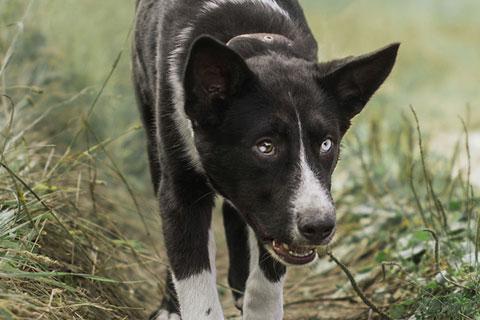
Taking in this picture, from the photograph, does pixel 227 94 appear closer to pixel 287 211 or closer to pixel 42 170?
pixel 287 211

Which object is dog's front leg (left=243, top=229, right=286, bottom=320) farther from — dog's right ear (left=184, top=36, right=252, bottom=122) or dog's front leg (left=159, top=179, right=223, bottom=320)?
dog's right ear (left=184, top=36, right=252, bottom=122)

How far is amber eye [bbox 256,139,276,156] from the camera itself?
375 cm

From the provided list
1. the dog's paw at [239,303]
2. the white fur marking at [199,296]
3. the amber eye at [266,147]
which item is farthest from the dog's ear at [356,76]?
the dog's paw at [239,303]

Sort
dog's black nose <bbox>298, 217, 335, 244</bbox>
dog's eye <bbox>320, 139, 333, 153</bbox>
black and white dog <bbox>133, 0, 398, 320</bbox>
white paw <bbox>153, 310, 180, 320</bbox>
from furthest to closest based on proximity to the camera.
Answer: white paw <bbox>153, 310, 180, 320</bbox>, dog's eye <bbox>320, 139, 333, 153</bbox>, black and white dog <bbox>133, 0, 398, 320</bbox>, dog's black nose <bbox>298, 217, 335, 244</bbox>

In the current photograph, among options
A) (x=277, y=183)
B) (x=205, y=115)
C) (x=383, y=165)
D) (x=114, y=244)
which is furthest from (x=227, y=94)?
(x=383, y=165)

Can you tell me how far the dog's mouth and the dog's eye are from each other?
0.41m

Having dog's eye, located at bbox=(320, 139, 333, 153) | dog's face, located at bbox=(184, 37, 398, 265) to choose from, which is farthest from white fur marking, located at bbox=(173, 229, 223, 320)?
dog's eye, located at bbox=(320, 139, 333, 153)

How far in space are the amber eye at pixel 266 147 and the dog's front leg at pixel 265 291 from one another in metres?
0.87

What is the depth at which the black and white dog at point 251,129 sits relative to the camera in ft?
12.1

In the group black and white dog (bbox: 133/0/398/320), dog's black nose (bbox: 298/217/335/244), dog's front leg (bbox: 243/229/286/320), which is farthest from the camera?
dog's front leg (bbox: 243/229/286/320)

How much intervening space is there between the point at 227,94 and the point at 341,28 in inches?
419

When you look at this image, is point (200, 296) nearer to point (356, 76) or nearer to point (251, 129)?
point (251, 129)

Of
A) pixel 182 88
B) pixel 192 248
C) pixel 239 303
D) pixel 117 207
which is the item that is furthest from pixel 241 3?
pixel 117 207

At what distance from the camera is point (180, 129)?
14.0ft
